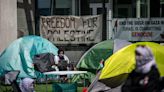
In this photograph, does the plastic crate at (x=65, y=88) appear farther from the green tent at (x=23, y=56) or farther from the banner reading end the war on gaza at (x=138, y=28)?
the banner reading end the war on gaza at (x=138, y=28)

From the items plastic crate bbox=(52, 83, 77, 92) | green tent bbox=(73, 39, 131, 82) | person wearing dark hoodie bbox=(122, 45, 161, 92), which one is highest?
person wearing dark hoodie bbox=(122, 45, 161, 92)

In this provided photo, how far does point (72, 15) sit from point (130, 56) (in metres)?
15.8

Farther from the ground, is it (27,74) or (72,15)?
(72,15)

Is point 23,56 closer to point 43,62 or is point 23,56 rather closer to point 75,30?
point 43,62

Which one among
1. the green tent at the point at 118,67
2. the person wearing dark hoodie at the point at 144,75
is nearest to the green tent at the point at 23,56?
the green tent at the point at 118,67

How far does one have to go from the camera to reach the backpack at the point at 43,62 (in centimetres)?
2033

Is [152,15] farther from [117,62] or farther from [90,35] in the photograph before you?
[117,62]

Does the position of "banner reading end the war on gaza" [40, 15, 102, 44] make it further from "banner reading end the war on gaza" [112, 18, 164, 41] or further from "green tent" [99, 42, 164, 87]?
"green tent" [99, 42, 164, 87]


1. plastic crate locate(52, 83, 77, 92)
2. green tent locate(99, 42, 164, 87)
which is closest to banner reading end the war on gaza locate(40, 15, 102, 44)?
plastic crate locate(52, 83, 77, 92)

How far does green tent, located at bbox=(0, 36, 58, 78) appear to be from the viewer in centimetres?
2089

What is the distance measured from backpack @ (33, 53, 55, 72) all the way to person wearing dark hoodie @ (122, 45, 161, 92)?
13381 mm

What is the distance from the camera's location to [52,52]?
2147 cm

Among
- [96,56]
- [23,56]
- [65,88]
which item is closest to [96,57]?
[96,56]

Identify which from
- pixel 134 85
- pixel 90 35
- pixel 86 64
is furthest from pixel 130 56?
pixel 90 35
